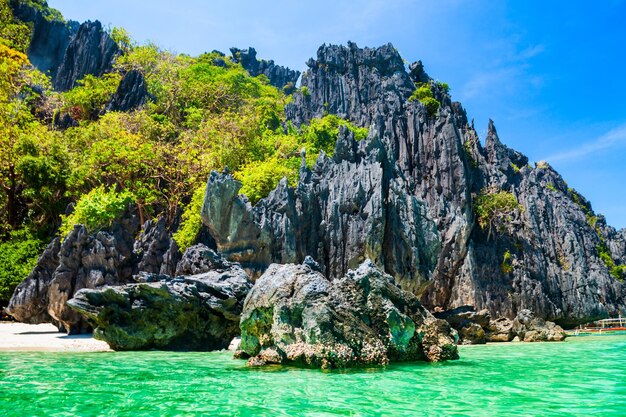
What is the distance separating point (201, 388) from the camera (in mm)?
7840

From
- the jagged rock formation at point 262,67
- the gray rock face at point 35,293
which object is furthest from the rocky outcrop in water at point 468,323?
the jagged rock formation at point 262,67

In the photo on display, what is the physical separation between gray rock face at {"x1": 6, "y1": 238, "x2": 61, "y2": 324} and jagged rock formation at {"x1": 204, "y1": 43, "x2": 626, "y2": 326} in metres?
7.17

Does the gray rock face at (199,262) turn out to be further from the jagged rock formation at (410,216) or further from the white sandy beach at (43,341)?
the white sandy beach at (43,341)

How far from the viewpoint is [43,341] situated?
15852 mm

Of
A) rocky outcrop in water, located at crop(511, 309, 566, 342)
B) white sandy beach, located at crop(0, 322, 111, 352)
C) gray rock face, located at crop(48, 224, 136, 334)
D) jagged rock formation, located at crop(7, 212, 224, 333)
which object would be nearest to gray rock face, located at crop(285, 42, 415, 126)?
rocky outcrop in water, located at crop(511, 309, 566, 342)

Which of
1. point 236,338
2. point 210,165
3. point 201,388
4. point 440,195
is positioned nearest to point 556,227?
point 440,195

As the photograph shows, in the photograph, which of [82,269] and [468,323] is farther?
[468,323]

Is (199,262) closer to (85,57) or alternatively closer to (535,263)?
(535,263)

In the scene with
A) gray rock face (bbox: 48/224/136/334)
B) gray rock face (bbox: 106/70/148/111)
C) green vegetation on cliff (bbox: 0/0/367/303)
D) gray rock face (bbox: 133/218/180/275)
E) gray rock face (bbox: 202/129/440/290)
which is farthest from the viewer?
gray rock face (bbox: 106/70/148/111)

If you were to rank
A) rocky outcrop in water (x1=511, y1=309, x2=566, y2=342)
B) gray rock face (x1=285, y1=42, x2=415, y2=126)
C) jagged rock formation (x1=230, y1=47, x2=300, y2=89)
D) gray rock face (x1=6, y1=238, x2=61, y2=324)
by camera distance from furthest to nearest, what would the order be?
jagged rock formation (x1=230, y1=47, x2=300, y2=89), gray rock face (x1=285, y1=42, x2=415, y2=126), rocky outcrop in water (x1=511, y1=309, x2=566, y2=342), gray rock face (x1=6, y1=238, x2=61, y2=324)

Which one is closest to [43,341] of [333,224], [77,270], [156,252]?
[77,270]

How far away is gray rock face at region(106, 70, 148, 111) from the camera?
40.4 m

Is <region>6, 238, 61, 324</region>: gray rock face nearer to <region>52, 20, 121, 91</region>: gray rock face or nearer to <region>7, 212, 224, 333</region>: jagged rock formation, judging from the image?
<region>7, 212, 224, 333</region>: jagged rock formation

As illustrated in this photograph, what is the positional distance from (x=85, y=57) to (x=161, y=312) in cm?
4145
